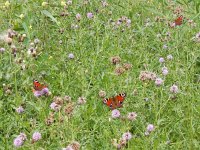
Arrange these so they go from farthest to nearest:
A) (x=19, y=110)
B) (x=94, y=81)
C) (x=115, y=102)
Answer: (x=94, y=81), (x=19, y=110), (x=115, y=102)

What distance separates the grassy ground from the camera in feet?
8.20

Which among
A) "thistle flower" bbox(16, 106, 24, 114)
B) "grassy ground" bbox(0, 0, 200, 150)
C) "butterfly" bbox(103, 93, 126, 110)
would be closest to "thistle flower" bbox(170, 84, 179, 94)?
"grassy ground" bbox(0, 0, 200, 150)

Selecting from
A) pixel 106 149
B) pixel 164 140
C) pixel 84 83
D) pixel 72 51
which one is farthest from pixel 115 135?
pixel 72 51

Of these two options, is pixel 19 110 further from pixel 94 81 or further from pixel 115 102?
pixel 94 81

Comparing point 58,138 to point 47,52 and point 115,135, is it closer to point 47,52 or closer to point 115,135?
point 115,135

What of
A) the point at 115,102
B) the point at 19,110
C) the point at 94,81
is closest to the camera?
the point at 115,102

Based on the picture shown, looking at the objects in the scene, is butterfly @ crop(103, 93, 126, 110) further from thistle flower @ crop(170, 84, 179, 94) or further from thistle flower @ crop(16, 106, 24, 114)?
thistle flower @ crop(16, 106, 24, 114)

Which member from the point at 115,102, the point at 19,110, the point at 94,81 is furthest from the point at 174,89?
the point at 19,110

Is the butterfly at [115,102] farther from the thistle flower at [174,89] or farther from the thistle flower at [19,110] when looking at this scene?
the thistle flower at [19,110]

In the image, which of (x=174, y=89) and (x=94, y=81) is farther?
(x=94, y=81)

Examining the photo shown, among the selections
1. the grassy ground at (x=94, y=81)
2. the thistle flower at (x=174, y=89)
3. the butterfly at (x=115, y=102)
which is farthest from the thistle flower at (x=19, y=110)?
the thistle flower at (x=174, y=89)

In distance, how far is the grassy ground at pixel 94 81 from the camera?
2500 millimetres

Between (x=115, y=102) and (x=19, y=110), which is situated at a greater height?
(x=115, y=102)

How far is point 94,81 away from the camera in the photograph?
10.5 feet
